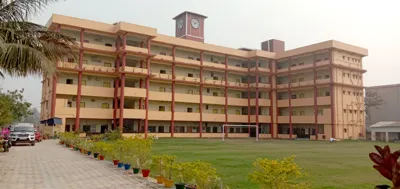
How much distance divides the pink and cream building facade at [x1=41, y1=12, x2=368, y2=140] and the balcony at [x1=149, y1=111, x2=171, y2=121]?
0.13 m

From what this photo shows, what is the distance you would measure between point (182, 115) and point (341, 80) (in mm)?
23440

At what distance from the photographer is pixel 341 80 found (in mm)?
45625

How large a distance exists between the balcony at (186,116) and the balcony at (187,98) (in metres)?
1.87

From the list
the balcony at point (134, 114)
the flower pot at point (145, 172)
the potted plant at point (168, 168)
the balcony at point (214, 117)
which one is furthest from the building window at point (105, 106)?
the potted plant at point (168, 168)

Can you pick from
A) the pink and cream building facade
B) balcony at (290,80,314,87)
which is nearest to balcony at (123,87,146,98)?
the pink and cream building facade

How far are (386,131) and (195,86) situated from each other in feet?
90.7

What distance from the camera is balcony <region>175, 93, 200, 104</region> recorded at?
1798 inches

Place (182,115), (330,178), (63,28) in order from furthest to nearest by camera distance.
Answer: (182,115)
(63,28)
(330,178)

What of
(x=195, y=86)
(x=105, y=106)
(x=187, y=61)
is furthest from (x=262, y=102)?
(x=105, y=106)

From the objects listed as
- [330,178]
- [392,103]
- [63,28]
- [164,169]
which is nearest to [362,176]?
[330,178]

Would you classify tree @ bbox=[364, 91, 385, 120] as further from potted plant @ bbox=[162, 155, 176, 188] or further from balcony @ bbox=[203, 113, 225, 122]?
potted plant @ bbox=[162, 155, 176, 188]

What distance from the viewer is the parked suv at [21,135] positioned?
2495cm

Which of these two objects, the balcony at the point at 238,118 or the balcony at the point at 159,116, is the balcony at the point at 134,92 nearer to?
the balcony at the point at 159,116

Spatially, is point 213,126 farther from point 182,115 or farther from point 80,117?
point 80,117
